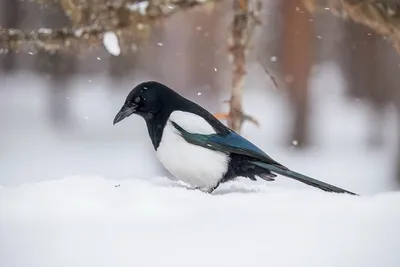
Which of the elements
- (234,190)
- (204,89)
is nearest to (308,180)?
(234,190)

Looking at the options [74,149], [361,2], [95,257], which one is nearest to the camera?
[95,257]

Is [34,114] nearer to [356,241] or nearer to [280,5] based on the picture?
[280,5]

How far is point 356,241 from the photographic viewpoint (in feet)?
3.29

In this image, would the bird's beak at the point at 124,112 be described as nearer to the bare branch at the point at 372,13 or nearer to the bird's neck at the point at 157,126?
the bird's neck at the point at 157,126

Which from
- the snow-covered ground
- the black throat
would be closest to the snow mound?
the snow-covered ground

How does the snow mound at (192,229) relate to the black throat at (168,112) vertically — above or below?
below

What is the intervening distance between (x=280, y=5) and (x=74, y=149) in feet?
1.57

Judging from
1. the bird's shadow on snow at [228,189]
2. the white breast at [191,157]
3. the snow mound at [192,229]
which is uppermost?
the white breast at [191,157]

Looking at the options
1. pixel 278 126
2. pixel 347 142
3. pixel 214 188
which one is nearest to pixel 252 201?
pixel 214 188

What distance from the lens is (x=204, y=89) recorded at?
3.86ft

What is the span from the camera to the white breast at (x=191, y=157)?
3.56ft

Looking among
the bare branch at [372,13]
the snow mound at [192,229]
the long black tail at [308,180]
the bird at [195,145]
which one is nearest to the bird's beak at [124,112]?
the bird at [195,145]

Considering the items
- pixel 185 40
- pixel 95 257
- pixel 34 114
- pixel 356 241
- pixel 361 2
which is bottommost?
pixel 95 257

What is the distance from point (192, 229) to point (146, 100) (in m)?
0.25
